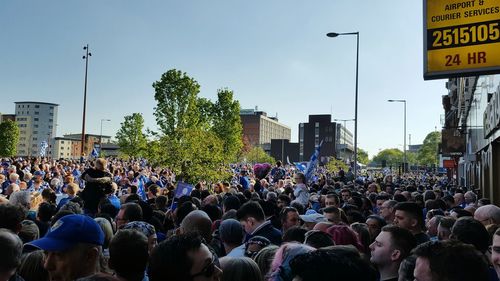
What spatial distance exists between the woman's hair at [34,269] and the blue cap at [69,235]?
1.72 ft

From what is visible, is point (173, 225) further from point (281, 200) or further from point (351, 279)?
point (351, 279)

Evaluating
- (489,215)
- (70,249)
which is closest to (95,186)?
(70,249)

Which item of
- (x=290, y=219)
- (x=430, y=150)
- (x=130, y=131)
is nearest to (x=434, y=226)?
(x=290, y=219)

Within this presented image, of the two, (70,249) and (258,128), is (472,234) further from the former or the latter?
(258,128)

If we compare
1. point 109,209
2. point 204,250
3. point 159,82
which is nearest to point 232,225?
point 204,250

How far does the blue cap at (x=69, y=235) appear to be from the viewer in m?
3.17

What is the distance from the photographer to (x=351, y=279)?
2.01m

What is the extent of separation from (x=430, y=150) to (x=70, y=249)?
131 m

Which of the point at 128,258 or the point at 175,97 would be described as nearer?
the point at 128,258

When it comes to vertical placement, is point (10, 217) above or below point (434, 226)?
above

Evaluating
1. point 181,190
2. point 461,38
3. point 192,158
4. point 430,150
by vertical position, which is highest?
point 430,150

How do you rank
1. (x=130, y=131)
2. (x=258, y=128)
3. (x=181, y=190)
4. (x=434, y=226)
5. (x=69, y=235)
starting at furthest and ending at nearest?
(x=258, y=128), (x=130, y=131), (x=181, y=190), (x=434, y=226), (x=69, y=235)

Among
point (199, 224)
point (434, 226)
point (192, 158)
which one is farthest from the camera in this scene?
point (192, 158)

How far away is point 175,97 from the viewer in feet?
142
